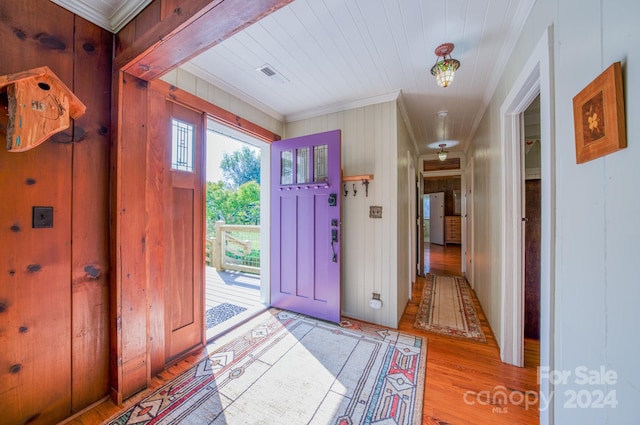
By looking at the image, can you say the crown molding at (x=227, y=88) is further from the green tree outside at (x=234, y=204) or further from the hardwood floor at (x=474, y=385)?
the green tree outside at (x=234, y=204)

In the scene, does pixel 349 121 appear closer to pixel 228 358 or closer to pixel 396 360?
pixel 396 360

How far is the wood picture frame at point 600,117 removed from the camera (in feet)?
2.13

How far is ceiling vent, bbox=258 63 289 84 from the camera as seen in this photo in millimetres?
2029

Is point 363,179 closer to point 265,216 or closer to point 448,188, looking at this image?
point 265,216

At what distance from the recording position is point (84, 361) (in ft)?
4.71

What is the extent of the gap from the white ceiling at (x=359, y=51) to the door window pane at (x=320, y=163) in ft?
1.93

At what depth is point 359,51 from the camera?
1.83 meters

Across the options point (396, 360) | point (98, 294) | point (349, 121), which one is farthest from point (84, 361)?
point (349, 121)

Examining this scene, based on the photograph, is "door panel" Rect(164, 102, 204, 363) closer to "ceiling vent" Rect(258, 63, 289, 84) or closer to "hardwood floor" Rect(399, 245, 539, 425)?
"ceiling vent" Rect(258, 63, 289, 84)

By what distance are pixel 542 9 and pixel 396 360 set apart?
2457 mm

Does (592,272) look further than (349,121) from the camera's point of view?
No

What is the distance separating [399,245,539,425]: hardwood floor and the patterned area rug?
208cm

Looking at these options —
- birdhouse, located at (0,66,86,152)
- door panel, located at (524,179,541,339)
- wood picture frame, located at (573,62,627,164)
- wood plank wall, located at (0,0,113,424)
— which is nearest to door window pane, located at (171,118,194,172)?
wood plank wall, located at (0,0,113,424)

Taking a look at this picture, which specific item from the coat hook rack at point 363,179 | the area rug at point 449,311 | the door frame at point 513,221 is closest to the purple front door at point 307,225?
the coat hook rack at point 363,179
